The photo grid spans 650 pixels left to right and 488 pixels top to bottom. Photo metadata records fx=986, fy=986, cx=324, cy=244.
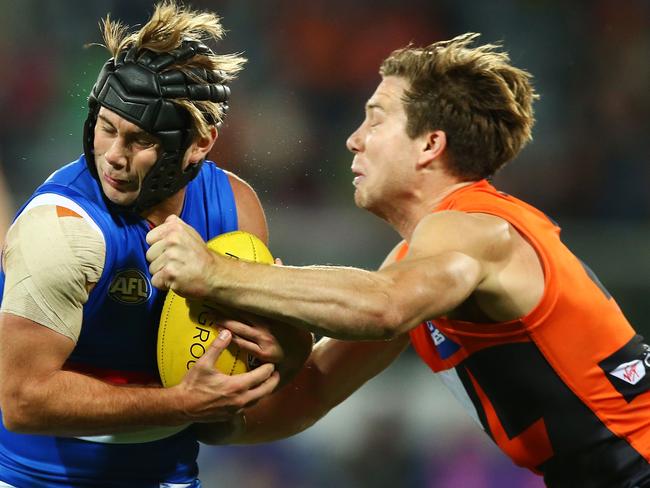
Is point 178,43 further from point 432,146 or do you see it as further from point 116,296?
point 432,146

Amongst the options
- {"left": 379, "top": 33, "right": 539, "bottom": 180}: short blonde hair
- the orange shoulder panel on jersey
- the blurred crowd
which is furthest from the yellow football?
the blurred crowd

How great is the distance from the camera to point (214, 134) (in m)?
3.55

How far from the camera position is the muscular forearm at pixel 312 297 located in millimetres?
3049

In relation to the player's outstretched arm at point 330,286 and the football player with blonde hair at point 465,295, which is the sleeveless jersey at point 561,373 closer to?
the football player with blonde hair at point 465,295

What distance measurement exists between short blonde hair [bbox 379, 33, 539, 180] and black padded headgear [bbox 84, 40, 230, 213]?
919mm

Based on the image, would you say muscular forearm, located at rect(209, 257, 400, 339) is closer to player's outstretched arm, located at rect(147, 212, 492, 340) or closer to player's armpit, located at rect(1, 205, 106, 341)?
player's outstretched arm, located at rect(147, 212, 492, 340)

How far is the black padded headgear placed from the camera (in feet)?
10.6

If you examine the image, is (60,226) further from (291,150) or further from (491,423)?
(291,150)

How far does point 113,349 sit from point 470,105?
5.53 feet

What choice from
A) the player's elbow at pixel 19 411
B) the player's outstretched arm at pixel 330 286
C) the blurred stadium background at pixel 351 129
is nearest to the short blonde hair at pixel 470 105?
the player's outstretched arm at pixel 330 286

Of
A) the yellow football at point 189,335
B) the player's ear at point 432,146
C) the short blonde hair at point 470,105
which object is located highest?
the short blonde hair at point 470,105

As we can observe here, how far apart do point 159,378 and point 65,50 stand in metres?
5.30

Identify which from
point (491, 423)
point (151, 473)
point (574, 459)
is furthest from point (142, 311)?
point (574, 459)

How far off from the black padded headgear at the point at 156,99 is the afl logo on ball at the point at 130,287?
0.23 meters
